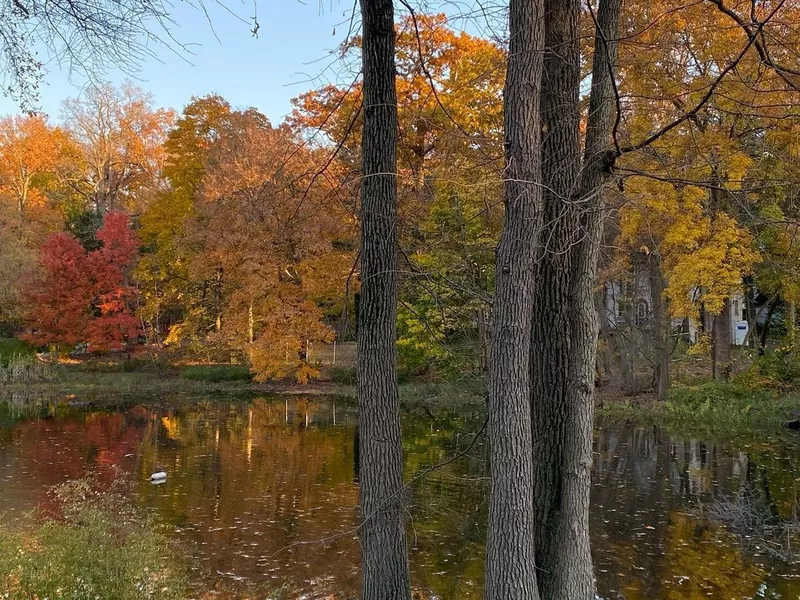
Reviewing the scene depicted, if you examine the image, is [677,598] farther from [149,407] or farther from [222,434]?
[149,407]

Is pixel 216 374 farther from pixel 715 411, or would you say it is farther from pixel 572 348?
pixel 572 348

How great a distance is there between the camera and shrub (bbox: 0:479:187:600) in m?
5.44

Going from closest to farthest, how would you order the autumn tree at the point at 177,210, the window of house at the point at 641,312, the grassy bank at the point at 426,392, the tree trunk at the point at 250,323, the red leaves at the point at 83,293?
the grassy bank at the point at 426,392, the window of house at the point at 641,312, the tree trunk at the point at 250,323, the red leaves at the point at 83,293, the autumn tree at the point at 177,210

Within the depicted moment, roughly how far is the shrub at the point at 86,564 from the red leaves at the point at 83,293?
2248cm

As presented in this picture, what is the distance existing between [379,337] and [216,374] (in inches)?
926

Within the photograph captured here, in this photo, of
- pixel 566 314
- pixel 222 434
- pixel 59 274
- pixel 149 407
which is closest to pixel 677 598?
pixel 566 314

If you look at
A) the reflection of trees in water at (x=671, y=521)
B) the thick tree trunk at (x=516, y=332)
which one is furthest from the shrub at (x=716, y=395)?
the thick tree trunk at (x=516, y=332)

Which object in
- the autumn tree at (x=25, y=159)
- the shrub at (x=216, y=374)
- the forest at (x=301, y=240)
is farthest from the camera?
the autumn tree at (x=25, y=159)

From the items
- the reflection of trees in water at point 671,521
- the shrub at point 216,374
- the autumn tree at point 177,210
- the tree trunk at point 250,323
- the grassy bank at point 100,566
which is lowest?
the reflection of trees in water at point 671,521

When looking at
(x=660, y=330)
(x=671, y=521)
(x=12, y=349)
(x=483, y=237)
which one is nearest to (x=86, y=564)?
(x=671, y=521)

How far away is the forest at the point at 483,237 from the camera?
4.27 m

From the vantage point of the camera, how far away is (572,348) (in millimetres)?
4527

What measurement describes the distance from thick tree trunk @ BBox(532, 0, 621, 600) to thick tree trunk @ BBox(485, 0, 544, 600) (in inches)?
14.5

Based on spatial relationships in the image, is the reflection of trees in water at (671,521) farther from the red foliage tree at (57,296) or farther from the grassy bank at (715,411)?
the red foliage tree at (57,296)
